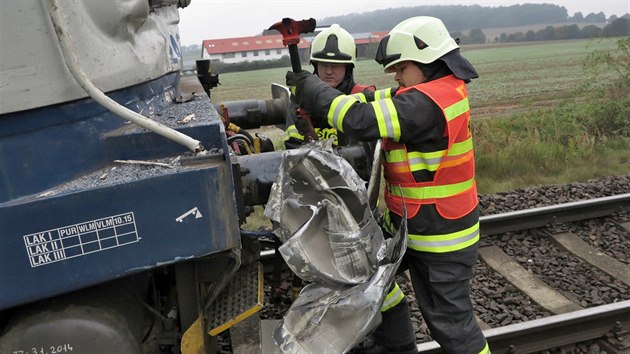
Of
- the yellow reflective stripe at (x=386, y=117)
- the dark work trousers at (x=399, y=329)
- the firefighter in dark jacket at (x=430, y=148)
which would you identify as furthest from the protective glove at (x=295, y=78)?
the dark work trousers at (x=399, y=329)

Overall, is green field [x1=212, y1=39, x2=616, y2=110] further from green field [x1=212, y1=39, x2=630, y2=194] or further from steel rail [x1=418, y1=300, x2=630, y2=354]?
steel rail [x1=418, y1=300, x2=630, y2=354]

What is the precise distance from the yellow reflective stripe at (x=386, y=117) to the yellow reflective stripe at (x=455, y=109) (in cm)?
25

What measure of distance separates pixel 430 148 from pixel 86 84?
62.7 inches

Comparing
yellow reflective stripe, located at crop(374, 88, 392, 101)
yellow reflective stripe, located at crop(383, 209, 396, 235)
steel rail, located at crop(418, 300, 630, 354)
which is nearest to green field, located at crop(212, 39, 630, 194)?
yellow reflective stripe, located at crop(374, 88, 392, 101)

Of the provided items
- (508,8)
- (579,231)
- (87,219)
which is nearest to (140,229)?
(87,219)

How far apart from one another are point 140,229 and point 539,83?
2172 centimetres

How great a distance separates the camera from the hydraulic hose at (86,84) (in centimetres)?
157

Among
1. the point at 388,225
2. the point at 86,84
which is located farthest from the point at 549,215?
the point at 86,84

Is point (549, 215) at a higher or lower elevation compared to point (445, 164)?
lower

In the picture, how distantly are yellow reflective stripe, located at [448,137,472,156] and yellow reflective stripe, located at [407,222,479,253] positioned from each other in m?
0.41

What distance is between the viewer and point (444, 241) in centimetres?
A: 270

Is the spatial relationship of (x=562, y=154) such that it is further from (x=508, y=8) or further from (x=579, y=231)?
(x=508, y=8)

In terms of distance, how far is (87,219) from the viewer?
166 centimetres

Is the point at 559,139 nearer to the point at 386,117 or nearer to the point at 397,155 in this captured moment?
the point at 397,155
